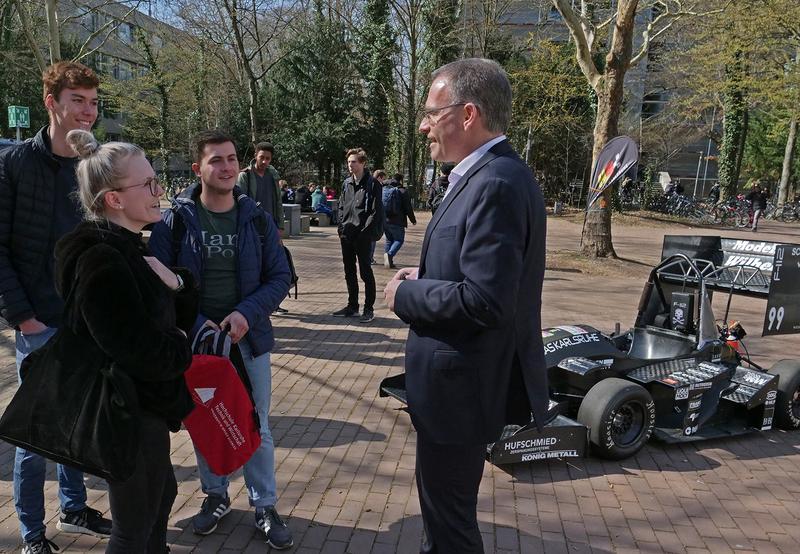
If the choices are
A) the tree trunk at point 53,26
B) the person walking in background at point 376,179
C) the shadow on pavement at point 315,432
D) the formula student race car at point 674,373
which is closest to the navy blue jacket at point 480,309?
the formula student race car at point 674,373

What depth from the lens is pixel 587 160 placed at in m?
33.4

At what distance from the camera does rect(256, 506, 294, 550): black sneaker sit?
9.74 feet

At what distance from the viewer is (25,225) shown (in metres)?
2.63

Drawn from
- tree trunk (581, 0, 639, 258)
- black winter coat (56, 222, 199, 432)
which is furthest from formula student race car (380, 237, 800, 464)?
tree trunk (581, 0, 639, 258)

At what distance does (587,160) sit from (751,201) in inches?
389

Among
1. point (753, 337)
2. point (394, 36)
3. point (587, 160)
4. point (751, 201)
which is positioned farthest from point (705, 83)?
point (753, 337)

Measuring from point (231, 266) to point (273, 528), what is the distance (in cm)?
132

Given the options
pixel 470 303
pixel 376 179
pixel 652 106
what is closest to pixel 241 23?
pixel 376 179

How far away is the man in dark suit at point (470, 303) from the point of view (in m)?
1.88

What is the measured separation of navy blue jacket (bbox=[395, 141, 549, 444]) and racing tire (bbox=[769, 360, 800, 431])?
12.4 ft

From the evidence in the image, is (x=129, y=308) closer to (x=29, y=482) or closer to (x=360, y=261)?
(x=29, y=482)

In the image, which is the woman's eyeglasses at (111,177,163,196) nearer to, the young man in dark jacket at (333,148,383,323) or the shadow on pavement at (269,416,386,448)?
the shadow on pavement at (269,416,386,448)

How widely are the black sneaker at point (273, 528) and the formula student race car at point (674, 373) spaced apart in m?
1.44

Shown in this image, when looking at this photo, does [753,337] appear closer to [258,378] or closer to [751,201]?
[258,378]
